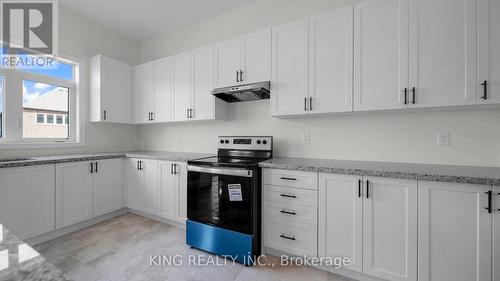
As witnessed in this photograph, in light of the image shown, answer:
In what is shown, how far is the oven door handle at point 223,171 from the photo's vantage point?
201 centimetres

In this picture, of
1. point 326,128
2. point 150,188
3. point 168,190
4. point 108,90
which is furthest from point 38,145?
point 326,128

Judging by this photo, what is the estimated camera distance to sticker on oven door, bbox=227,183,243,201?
2.05 meters

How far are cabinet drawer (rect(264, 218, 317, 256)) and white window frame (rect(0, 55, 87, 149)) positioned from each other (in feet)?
9.84

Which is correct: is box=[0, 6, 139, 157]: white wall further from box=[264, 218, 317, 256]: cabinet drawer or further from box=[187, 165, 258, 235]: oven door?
box=[264, 218, 317, 256]: cabinet drawer

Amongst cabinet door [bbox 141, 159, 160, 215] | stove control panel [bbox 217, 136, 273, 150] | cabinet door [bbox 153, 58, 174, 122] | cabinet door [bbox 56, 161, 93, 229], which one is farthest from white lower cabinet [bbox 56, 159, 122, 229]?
stove control panel [bbox 217, 136, 273, 150]

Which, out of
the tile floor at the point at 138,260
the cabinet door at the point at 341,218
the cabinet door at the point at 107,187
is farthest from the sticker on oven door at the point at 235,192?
the cabinet door at the point at 107,187

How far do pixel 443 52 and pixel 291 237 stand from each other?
197cm

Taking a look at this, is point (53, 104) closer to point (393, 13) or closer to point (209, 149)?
point (209, 149)

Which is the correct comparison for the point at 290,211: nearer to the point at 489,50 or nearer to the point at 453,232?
the point at 453,232

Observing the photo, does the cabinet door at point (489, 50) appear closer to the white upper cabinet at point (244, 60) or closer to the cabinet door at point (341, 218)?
the cabinet door at point (341, 218)

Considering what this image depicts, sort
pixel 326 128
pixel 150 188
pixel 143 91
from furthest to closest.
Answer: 1. pixel 143 91
2. pixel 150 188
3. pixel 326 128

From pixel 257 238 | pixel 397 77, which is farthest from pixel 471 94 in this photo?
pixel 257 238

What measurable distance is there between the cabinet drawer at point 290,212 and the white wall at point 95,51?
114 inches

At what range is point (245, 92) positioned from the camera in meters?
2.52
